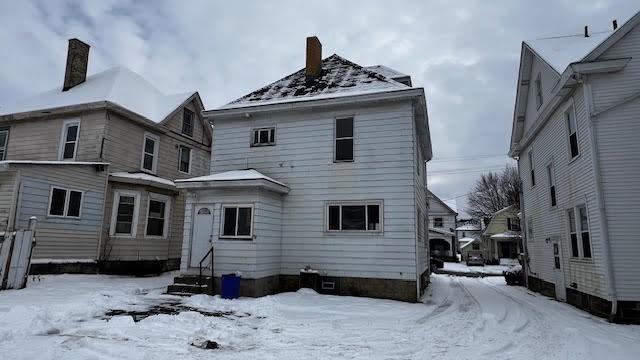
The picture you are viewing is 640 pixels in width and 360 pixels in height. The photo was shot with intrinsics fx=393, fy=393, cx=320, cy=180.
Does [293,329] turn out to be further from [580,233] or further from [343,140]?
[580,233]

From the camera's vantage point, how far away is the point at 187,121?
22703 millimetres

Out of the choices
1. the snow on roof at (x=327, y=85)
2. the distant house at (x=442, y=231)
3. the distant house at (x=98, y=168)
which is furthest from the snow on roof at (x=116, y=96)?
the distant house at (x=442, y=231)

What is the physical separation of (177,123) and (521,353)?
1972 centimetres

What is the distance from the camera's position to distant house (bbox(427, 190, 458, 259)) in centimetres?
4656

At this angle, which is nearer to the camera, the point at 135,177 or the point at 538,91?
the point at 538,91

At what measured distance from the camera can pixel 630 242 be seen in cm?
997

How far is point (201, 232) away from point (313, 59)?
8.36 metres

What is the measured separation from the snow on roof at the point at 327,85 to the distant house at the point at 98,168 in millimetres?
6300

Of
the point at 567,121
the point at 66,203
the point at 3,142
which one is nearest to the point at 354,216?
the point at 567,121

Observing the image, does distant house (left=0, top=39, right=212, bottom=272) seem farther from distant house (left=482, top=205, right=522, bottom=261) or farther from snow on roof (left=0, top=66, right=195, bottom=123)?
distant house (left=482, top=205, right=522, bottom=261)

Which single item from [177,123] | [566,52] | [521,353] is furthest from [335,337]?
[177,123]

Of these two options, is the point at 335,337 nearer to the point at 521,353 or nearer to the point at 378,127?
the point at 521,353

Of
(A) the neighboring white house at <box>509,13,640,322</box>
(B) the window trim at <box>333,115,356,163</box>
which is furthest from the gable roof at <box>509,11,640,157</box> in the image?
(B) the window trim at <box>333,115,356,163</box>

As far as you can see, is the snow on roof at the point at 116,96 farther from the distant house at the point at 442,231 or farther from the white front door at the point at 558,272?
the distant house at the point at 442,231
